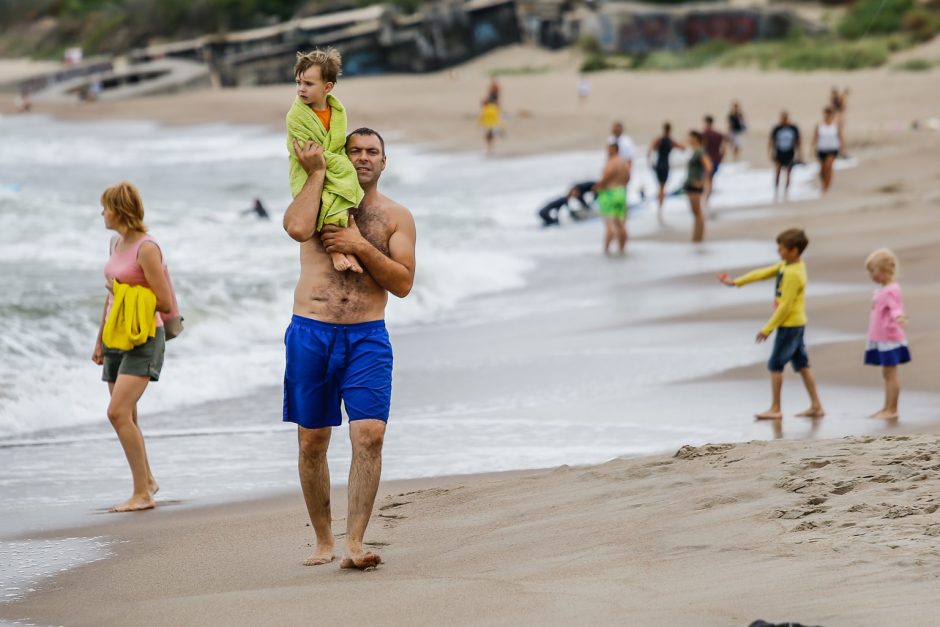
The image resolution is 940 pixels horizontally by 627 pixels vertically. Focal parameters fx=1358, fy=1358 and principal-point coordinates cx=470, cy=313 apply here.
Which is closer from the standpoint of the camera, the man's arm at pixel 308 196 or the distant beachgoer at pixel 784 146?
the man's arm at pixel 308 196

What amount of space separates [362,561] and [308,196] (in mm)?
1364

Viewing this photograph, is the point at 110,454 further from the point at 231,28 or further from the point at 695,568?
the point at 231,28

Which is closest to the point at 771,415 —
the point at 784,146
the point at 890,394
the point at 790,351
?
the point at 790,351

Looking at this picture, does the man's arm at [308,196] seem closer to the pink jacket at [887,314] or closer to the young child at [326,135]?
the young child at [326,135]

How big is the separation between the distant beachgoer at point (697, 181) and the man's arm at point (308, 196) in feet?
43.9

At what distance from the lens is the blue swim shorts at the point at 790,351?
27.8 ft

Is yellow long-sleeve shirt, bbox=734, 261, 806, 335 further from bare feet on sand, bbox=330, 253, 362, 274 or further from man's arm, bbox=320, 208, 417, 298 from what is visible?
bare feet on sand, bbox=330, 253, 362, 274

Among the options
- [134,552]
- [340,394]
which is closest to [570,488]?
[340,394]

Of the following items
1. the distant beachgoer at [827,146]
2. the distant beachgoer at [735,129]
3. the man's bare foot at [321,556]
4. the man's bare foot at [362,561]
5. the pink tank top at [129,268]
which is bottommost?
the man's bare foot at [321,556]

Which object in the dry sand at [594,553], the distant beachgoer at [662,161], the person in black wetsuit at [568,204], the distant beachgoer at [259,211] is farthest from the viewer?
the distant beachgoer at [259,211]

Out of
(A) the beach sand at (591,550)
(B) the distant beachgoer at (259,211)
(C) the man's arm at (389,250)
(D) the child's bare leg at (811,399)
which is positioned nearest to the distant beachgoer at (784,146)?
(B) the distant beachgoer at (259,211)

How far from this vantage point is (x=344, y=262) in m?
4.99

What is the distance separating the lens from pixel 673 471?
19.8 feet

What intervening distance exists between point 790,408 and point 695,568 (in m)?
4.26
